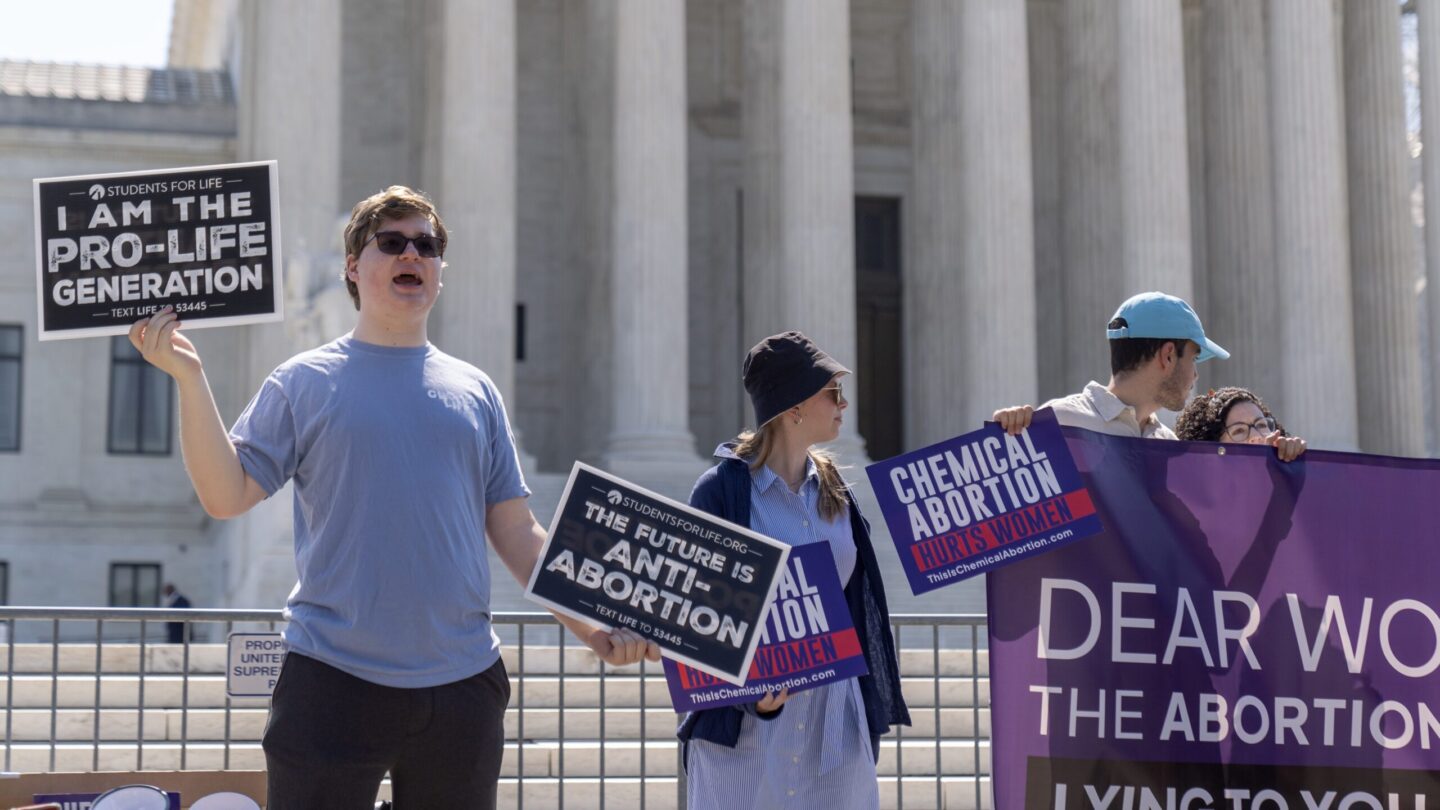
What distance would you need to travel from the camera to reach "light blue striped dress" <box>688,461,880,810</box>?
22.9 ft

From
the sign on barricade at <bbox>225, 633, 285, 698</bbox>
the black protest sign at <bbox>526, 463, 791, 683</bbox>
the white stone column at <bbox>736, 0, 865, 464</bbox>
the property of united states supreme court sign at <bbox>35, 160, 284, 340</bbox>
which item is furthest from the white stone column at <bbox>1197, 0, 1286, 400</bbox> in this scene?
the property of united states supreme court sign at <bbox>35, 160, 284, 340</bbox>

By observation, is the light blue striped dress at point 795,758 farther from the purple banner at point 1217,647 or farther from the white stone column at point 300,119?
the white stone column at point 300,119

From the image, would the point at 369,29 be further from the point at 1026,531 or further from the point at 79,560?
the point at 1026,531

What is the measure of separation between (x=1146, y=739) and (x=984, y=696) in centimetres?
996

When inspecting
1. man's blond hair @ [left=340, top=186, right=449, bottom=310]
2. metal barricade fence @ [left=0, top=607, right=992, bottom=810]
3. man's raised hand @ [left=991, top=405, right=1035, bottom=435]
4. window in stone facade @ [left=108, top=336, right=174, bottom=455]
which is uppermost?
window in stone facade @ [left=108, top=336, right=174, bottom=455]

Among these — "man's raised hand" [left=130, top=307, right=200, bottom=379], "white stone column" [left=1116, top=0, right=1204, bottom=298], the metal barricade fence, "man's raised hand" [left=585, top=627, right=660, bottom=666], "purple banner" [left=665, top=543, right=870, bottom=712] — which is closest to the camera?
"man's raised hand" [left=130, top=307, right=200, bottom=379]

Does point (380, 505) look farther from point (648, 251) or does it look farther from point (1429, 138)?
point (1429, 138)

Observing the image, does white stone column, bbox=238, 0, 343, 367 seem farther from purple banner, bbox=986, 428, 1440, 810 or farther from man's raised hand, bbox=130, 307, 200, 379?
man's raised hand, bbox=130, 307, 200, 379

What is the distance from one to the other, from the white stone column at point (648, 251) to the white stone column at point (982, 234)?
5.20 meters

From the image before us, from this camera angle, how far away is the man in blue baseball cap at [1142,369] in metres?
8.09

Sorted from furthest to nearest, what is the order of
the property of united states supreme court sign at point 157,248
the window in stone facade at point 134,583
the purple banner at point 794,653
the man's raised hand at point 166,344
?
the window in stone facade at point 134,583 → the purple banner at point 794,653 → the property of united states supreme court sign at point 157,248 → the man's raised hand at point 166,344

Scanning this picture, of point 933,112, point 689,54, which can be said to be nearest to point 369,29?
point 689,54

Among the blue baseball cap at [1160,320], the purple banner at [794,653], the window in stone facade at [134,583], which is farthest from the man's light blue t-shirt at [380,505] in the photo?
the window in stone facade at [134,583]

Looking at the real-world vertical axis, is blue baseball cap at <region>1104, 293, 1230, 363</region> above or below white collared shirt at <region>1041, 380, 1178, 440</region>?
above
